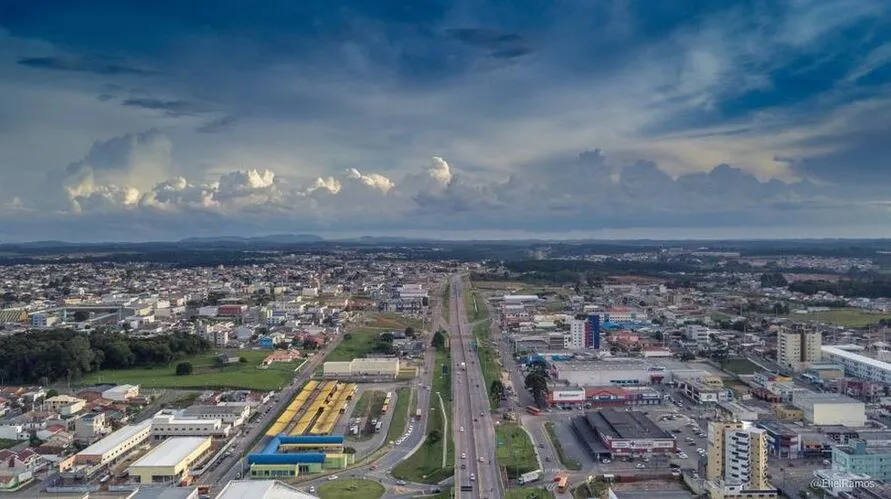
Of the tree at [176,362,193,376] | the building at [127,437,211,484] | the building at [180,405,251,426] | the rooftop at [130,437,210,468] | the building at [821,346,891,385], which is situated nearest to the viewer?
the building at [127,437,211,484]

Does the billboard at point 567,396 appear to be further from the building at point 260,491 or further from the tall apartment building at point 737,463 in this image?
the building at point 260,491

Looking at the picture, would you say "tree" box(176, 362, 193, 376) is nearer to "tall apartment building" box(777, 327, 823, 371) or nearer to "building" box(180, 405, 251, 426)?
"building" box(180, 405, 251, 426)

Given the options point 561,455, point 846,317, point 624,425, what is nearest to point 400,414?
point 561,455

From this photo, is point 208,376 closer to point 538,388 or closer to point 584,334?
point 538,388

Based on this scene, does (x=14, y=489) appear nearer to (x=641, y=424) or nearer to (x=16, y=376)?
(x=16, y=376)

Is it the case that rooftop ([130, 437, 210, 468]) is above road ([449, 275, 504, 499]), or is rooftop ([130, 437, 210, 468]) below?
above

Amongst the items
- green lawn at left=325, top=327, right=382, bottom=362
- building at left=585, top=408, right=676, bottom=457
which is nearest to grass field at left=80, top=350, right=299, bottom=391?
green lawn at left=325, top=327, right=382, bottom=362

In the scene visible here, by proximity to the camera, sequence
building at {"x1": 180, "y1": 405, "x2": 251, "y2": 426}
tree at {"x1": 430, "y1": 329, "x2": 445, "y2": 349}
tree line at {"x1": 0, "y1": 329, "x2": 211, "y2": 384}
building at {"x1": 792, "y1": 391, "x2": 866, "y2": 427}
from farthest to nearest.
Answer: tree at {"x1": 430, "y1": 329, "x2": 445, "y2": 349}, tree line at {"x1": 0, "y1": 329, "x2": 211, "y2": 384}, building at {"x1": 792, "y1": 391, "x2": 866, "y2": 427}, building at {"x1": 180, "y1": 405, "x2": 251, "y2": 426}
